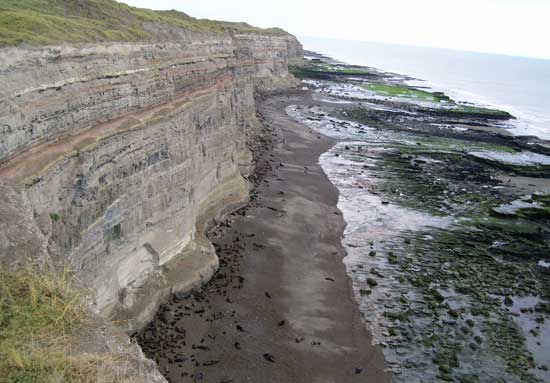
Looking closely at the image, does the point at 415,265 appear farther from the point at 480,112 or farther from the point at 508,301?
the point at 480,112

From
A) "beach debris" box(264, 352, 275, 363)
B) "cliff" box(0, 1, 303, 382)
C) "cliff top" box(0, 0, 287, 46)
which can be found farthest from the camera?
"beach debris" box(264, 352, 275, 363)

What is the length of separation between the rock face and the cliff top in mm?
554

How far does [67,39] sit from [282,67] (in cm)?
7581

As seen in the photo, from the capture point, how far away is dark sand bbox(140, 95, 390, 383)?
18.0m

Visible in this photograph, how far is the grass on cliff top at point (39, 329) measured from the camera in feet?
25.1

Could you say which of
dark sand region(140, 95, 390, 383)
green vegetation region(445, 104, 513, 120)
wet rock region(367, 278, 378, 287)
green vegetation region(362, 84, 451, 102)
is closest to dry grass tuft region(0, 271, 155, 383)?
dark sand region(140, 95, 390, 383)

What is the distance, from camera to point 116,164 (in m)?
17.9

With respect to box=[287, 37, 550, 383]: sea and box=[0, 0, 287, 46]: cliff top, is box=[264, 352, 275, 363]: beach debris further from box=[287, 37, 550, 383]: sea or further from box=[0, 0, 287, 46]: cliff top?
box=[0, 0, 287, 46]: cliff top

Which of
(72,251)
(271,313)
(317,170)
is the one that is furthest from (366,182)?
(72,251)

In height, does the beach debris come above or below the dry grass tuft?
below

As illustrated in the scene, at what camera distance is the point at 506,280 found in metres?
27.2

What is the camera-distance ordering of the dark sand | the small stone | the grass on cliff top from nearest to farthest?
the grass on cliff top
the dark sand
the small stone

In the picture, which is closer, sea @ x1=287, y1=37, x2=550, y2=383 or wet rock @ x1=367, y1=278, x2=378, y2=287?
sea @ x1=287, y1=37, x2=550, y2=383

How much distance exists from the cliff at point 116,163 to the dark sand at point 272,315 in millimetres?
1351
